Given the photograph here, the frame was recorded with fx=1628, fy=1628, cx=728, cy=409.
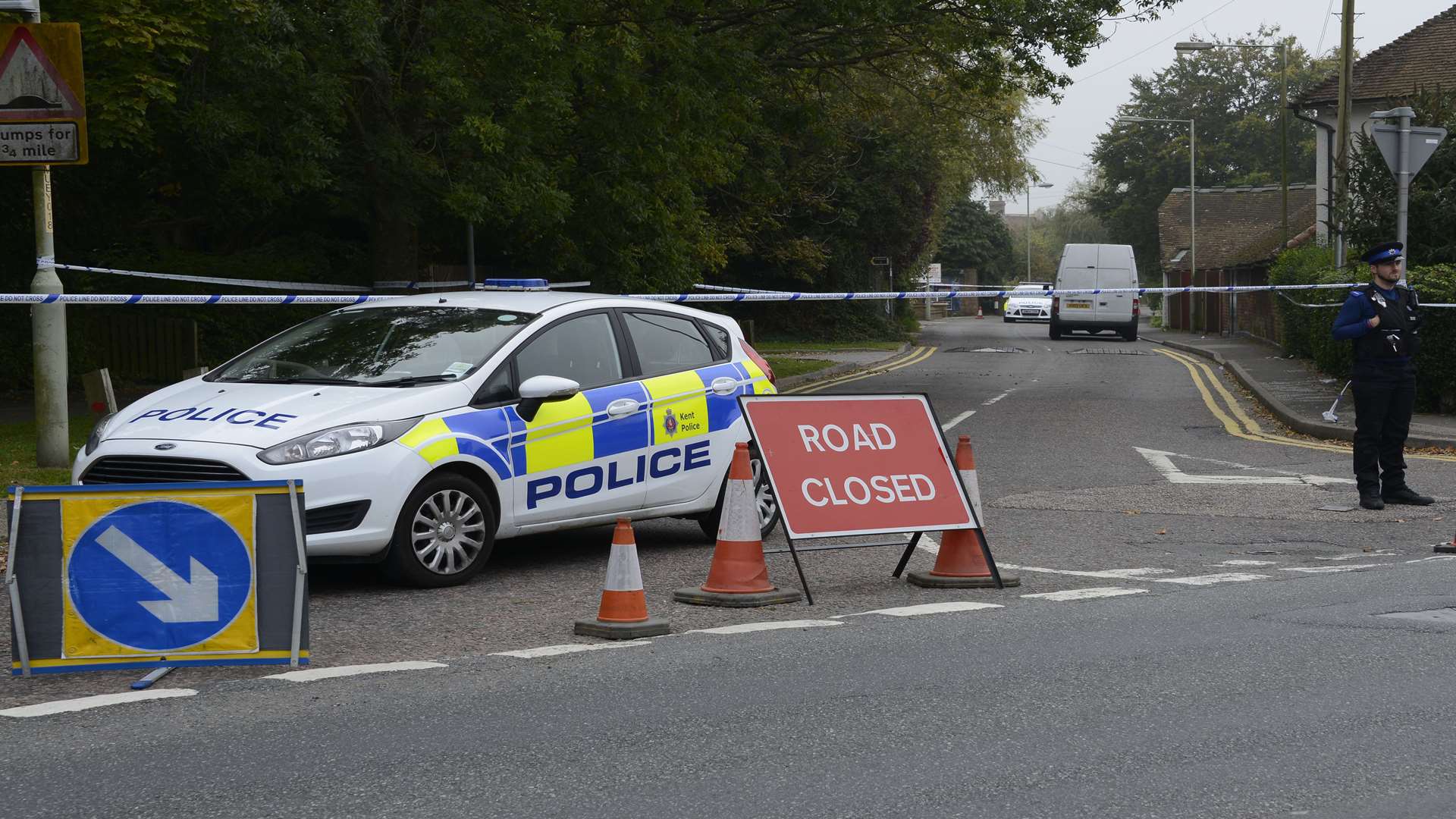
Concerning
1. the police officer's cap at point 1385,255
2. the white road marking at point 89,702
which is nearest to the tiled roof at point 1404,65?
the police officer's cap at point 1385,255

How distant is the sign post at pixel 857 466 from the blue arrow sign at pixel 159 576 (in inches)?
108

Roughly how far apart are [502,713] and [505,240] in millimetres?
19106

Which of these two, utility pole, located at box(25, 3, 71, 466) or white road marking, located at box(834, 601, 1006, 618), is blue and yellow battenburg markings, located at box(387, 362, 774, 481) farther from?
utility pole, located at box(25, 3, 71, 466)

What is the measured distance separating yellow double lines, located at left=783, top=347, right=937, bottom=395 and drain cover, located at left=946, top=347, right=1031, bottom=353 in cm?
61

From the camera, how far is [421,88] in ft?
62.7

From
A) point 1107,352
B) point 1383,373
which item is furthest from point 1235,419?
point 1107,352

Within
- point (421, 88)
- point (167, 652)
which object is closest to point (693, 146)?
point (421, 88)

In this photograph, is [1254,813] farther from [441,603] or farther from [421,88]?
[421,88]

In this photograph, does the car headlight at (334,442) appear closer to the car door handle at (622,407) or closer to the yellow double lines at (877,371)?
the car door handle at (622,407)

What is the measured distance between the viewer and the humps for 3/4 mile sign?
1195cm

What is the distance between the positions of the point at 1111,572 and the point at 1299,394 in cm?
1443

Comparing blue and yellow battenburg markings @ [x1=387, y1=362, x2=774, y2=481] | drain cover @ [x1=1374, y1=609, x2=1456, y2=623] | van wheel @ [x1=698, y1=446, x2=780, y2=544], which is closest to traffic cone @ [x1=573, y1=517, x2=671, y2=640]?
blue and yellow battenburg markings @ [x1=387, y1=362, x2=774, y2=481]

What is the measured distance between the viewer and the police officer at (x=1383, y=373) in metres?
11.7

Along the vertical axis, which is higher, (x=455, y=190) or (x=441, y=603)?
(x=455, y=190)
